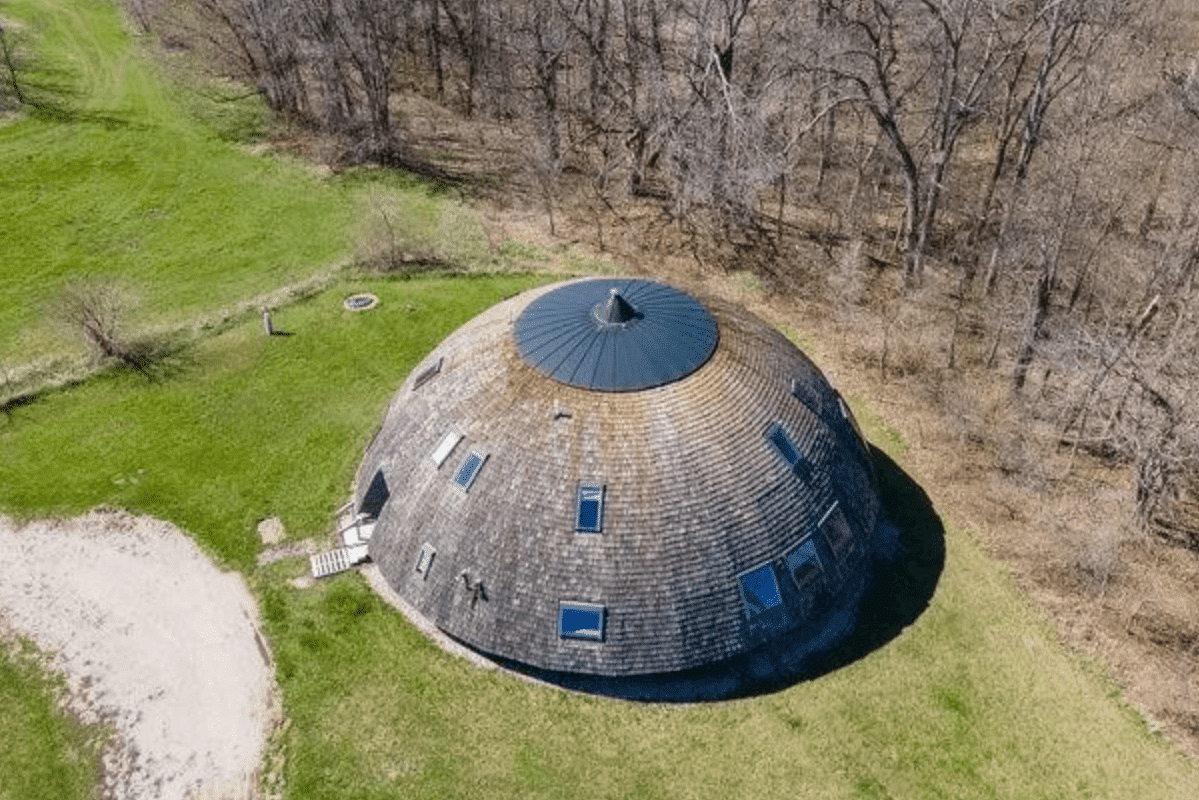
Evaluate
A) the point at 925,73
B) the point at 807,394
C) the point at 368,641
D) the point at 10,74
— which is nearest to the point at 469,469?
the point at 368,641

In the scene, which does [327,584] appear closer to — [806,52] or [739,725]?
[739,725]

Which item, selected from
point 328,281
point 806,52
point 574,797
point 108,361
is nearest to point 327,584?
point 574,797

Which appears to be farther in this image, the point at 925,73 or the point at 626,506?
the point at 925,73

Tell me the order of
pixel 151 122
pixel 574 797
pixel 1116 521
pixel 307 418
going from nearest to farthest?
pixel 574 797 < pixel 1116 521 < pixel 307 418 < pixel 151 122

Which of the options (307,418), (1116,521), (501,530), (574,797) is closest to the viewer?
(574,797)

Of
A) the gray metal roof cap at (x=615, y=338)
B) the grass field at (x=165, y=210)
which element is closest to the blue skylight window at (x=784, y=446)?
the gray metal roof cap at (x=615, y=338)

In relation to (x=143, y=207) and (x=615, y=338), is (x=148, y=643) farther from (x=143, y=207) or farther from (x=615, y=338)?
(x=143, y=207)

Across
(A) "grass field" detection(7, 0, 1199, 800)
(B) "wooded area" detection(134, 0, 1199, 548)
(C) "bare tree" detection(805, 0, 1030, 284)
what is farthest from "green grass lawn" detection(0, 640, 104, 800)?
(C) "bare tree" detection(805, 0, 1030, 284)
